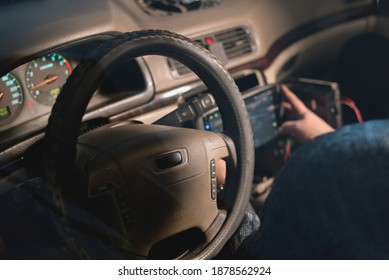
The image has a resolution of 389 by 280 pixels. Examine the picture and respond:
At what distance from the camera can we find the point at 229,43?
158 cm

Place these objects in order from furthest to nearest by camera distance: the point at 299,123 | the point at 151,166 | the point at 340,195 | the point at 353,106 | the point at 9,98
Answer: the point at 353,106 < the point at 299,123 < the point at 9,98 < the point at 151,166 < the point at 340,195

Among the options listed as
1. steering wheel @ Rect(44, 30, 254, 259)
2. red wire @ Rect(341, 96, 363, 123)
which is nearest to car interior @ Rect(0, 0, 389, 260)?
steering wheel @ Rect(44, 30, 254, 259)

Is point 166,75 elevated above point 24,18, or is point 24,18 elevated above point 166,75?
point 24,18

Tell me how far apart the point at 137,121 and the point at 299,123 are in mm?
625

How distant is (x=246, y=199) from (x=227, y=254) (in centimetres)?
11

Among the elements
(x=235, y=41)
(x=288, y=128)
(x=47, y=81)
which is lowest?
(x=288, y=128)

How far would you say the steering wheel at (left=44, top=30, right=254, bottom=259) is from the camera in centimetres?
76

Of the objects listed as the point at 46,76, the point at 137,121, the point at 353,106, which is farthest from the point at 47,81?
the point at 353,106

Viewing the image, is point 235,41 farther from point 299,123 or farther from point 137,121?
point 137,121

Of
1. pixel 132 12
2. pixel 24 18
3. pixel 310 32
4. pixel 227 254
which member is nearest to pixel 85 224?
pixel 227 254

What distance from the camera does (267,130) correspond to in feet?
5.15

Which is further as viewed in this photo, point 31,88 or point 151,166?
point 31,88

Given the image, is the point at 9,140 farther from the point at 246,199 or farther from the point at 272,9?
the point at 272,9

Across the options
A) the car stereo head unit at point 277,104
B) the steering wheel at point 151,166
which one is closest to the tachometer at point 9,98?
the steering wheel at point 151,166
